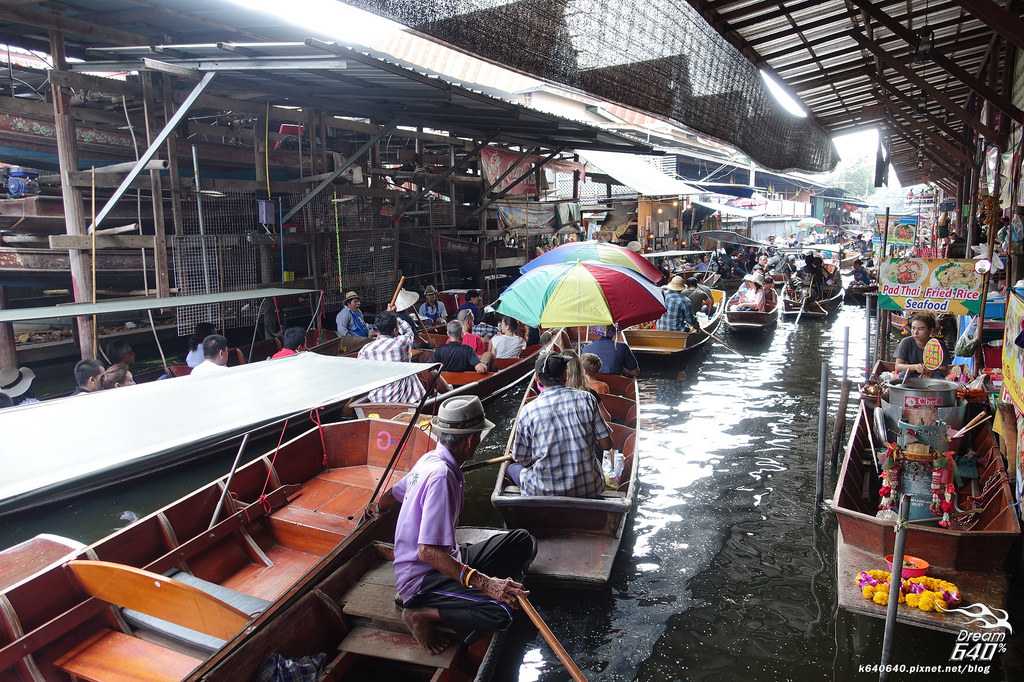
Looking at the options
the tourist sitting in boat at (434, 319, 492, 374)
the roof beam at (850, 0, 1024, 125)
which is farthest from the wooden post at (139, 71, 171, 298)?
the roof beam at (850, 0, 1024, 125)

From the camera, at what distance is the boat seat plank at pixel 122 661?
3777 mm

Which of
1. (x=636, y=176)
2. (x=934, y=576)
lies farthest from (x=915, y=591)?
(x=636, y=176)

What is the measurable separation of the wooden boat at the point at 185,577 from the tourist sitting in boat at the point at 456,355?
311 centimetres

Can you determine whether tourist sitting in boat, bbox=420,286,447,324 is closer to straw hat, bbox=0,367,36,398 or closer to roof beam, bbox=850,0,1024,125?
straw hat, bbox=0,367,36,398

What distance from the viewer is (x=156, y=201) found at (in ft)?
26.7

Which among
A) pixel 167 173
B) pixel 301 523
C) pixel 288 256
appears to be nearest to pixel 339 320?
pixel 288 256

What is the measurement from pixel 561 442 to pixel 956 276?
4.67m

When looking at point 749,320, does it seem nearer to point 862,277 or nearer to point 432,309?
point 432,309

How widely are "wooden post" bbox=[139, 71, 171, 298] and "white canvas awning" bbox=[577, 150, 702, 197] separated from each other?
1224 cm

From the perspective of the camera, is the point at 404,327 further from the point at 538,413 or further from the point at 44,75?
the point at 44,75

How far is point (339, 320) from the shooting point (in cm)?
1105

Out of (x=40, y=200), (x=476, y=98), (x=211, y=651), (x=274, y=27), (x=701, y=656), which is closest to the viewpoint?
(x=211, y=651)

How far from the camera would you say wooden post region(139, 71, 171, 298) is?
8.02 metres

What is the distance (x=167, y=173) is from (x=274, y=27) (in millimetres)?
2838
